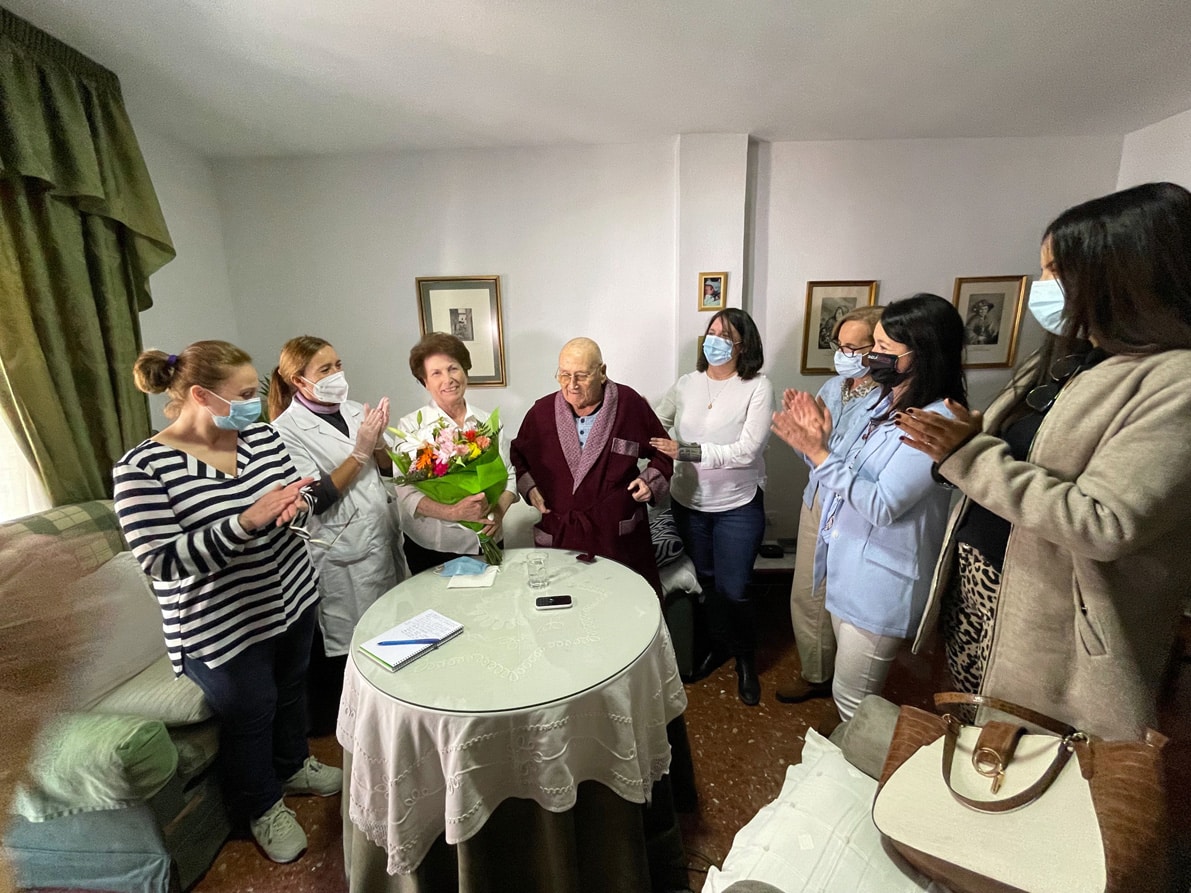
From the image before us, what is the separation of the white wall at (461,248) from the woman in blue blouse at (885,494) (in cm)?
164

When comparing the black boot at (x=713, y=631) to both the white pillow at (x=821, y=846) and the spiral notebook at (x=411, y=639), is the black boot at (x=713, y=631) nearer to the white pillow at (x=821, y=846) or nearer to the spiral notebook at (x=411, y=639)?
the white pillow at (x=821, y=846)

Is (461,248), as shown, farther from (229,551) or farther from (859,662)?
(859,662)

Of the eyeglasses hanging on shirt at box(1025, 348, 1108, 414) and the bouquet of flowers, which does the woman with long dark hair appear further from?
the eyeglasses hanging on shirt at box(1025, 348, 1108, 414)

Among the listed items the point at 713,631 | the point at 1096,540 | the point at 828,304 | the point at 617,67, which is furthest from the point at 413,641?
the point at 828,304

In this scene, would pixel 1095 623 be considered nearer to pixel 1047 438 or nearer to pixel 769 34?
pixel 1047 438

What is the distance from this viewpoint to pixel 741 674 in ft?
7.17

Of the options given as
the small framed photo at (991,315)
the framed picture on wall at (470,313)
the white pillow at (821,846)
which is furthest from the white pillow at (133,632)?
the small framed photo at (991,315)

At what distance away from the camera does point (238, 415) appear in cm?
134

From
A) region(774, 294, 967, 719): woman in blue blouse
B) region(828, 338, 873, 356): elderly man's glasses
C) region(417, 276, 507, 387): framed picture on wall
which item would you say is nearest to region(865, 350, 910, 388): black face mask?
region(774, 294, 967, 719): woman in blue blouse

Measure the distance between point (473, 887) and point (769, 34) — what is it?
253 cm

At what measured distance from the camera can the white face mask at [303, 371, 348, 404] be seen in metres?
1.81

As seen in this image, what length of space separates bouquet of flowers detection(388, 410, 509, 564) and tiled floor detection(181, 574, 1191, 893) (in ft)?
3.78

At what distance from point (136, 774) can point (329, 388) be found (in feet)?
3.88

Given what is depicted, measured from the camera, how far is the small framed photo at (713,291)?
9.05 ft
